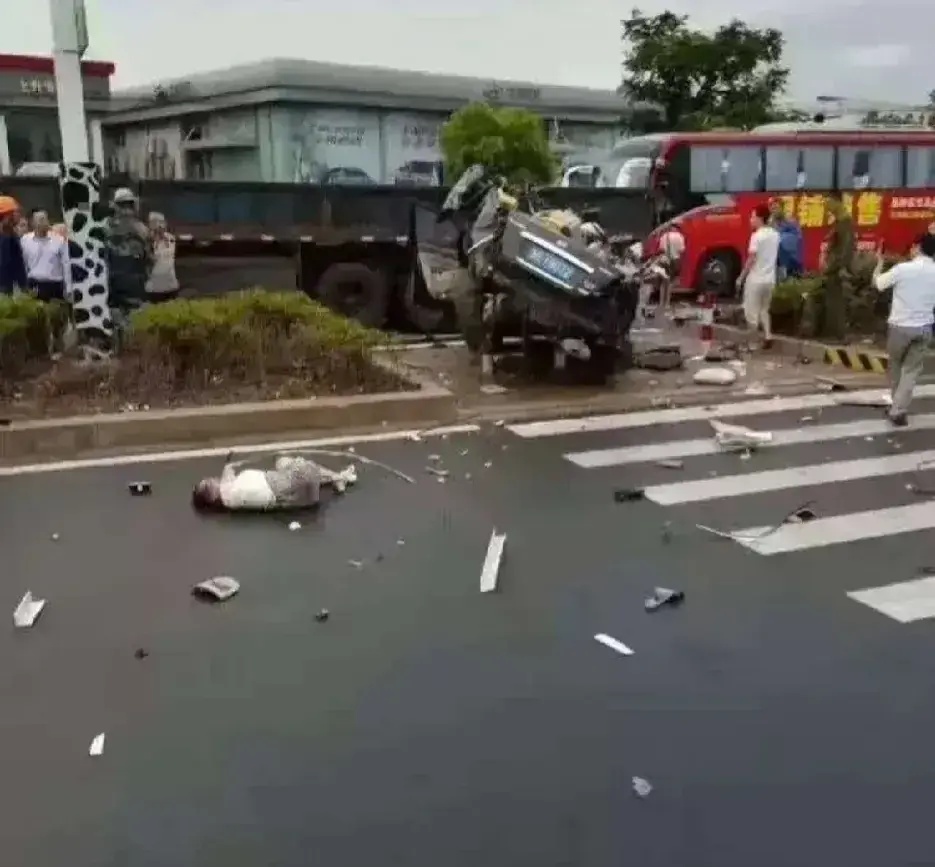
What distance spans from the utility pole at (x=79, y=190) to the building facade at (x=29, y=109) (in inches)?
1060

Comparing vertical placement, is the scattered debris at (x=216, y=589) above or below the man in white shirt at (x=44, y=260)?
below

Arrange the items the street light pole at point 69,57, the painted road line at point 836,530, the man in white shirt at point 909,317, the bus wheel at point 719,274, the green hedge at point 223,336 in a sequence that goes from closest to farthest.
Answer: the painted road line at point 836,530, the man in white shirt at point 909,317, the green hedge at point 223,336, the street light pole at point 69,57, the bus wheel at point 719,274

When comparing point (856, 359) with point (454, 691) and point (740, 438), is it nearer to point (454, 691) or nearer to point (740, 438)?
point (740, 438)

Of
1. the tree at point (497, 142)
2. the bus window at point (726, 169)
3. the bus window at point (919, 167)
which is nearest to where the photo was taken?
the bus window at point (726, 169)

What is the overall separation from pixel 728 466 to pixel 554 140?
34.5 m

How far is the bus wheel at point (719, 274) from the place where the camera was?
70.0 feet

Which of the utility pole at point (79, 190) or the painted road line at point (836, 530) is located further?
the utility pole at point (79, 190)

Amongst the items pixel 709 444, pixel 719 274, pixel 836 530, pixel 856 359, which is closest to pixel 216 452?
pixel 709 444

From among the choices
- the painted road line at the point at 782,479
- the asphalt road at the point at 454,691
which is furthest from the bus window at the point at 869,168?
the asphalt road at the point at 454,691

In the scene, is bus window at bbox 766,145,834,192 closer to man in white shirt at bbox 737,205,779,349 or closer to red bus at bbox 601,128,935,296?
red bus at bbox 601,128,935,296

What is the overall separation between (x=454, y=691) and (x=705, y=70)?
113 feet

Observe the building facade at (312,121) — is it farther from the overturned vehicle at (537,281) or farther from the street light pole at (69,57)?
the street light pole at (69,57)

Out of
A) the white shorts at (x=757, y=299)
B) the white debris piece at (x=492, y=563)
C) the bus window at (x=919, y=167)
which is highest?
the bus window at (x=919, y=167)

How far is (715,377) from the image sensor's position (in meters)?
12.3
